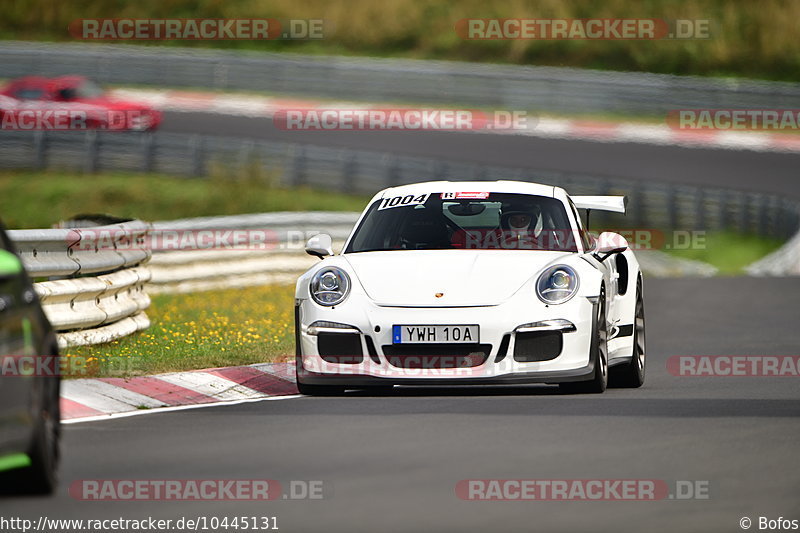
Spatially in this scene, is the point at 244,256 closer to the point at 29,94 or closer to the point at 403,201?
the point at 403,201

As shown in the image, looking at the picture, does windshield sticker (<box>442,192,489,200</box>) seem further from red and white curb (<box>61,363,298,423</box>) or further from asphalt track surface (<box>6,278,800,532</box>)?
red and white curb (<box>61,363,298,423</box>)

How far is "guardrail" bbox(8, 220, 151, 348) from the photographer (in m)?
12.0

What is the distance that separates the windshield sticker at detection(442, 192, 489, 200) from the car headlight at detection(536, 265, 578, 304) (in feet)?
3.64

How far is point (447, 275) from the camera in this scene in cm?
1045

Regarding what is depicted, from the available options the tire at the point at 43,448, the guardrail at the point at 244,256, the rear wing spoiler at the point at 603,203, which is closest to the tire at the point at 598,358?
the rear wing spoiler at the point at 603,203

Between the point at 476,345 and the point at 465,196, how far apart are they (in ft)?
5.32

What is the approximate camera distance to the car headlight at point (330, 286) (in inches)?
412

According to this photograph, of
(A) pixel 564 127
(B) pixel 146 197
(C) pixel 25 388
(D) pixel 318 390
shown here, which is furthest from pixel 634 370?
(A) pixel 564 127

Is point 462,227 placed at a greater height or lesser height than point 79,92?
greater

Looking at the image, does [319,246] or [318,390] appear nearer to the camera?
[318,390]

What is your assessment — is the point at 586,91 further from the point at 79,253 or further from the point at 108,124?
the point at 79,253

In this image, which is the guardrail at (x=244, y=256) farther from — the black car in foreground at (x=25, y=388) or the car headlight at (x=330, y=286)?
the black car in foreground at (x=25, y=388)

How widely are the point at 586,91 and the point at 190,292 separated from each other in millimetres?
20856

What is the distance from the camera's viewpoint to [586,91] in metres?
38.5
